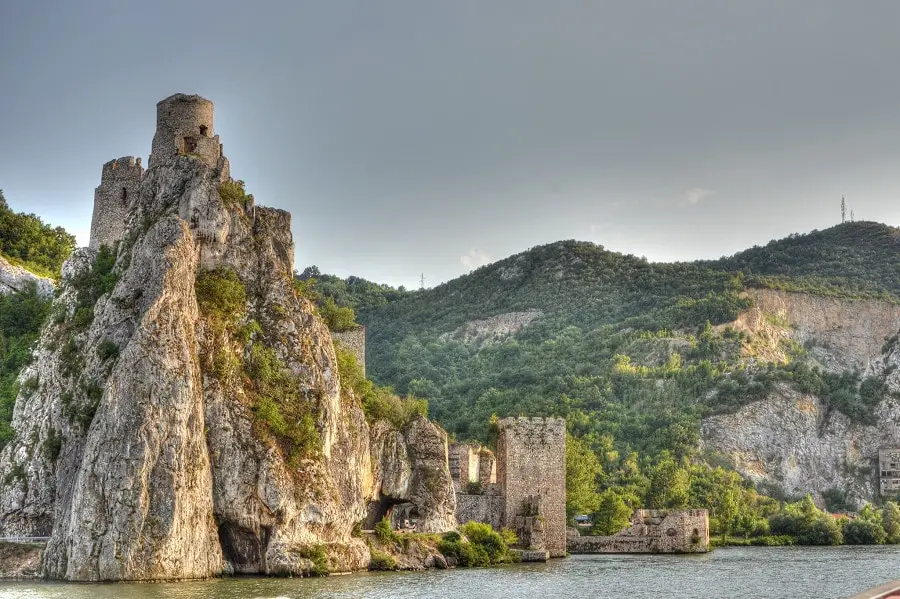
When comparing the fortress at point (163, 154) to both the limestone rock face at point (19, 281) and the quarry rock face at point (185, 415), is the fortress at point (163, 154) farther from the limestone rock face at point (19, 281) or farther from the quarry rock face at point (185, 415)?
the limestone rock face at point (19, 281)

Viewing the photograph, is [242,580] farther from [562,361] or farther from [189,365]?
[562,361]

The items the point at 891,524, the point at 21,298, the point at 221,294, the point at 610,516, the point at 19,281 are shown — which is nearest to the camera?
the point at 221,294

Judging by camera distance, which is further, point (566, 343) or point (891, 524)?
point (566, 343)

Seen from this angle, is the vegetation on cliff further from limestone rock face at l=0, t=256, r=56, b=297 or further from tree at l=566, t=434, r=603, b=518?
tree at l=566, t=434, r=603, b=518

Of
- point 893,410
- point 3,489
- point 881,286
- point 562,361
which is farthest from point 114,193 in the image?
point 881,286

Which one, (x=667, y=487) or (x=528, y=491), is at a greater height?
(x=667, y=487)

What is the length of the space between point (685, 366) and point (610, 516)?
5938 centimetres

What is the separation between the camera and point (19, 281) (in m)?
96.2

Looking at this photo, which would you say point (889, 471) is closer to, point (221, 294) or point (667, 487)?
point (667, 487)

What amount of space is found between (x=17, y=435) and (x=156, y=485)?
14.1 meters

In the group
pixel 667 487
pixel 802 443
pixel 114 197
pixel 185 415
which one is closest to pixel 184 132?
pixel 114 197

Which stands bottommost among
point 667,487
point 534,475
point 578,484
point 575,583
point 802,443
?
point 575,583

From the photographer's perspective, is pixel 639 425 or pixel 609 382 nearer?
pixel 639 425

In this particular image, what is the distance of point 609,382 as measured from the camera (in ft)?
505
